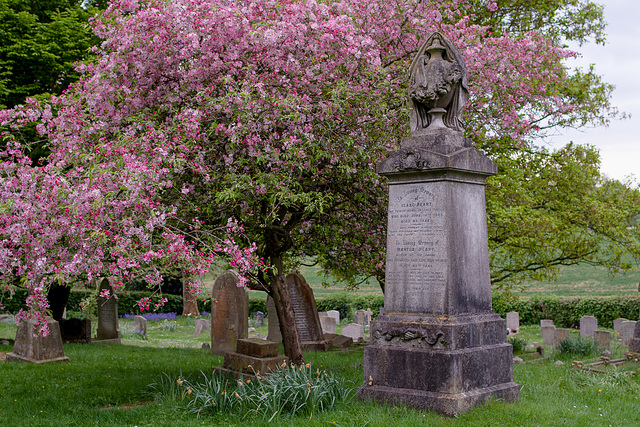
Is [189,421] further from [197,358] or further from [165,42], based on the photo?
[197,358]

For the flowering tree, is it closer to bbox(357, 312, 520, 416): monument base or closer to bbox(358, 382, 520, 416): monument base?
bbox(357, 312, 520, 416): monument base

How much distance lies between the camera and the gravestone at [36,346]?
13.4 meters

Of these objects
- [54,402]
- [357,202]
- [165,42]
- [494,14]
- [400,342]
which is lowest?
[54,402]

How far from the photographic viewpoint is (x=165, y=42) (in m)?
9.47

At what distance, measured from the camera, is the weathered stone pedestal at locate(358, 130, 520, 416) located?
7.32 metres

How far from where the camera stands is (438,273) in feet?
24.9

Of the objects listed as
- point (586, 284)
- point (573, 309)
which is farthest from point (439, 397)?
point (586, 284)

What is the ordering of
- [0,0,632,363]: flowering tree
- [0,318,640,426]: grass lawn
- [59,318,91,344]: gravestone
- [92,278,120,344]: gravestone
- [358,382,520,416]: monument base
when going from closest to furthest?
[0,318,640,426]: grass lawn, [358,382,520,416]: monument base, [0,0,632,363]: flowering tree, [59,318,91,344]: gravestone, [92,278,120,344]: gravestone

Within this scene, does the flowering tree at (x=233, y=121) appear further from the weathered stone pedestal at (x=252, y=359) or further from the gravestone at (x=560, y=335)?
the gravestone at (x=560, y=335)

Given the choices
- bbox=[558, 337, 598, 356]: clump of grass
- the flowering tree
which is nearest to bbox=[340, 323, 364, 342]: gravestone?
bbox=[558, 337, 598, 356]: clump of grass

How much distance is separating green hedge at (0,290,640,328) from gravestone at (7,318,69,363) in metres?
8.38

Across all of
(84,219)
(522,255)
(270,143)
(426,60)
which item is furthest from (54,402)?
(522,255)

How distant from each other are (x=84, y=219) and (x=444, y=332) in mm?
4340

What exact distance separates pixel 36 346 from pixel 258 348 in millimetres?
5827
